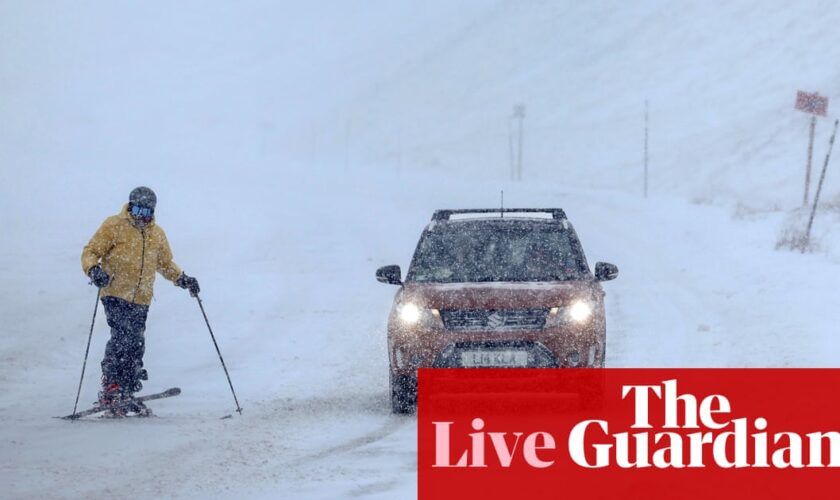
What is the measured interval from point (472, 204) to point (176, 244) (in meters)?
21.5

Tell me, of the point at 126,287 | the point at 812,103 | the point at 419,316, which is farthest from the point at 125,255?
the point at 812,103

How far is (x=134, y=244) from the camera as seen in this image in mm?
10539

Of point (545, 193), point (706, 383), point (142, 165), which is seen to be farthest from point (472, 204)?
point (706, 383)

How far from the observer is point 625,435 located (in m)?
8.56

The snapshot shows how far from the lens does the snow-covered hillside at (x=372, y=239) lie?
905cm

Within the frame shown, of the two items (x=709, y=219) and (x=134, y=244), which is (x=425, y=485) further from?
(x=709, y=219)

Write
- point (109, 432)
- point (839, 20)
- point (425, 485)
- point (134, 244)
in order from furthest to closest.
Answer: point (839, 20) → point (134, 244) → point (109, 432) → point (425, 485)

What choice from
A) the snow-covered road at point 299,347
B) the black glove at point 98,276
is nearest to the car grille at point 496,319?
the snow-covered road at point 299,347

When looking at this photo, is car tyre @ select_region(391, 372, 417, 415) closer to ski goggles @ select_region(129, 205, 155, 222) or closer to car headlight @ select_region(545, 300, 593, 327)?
car headlight @ select_region(545, 300, 593, 327)

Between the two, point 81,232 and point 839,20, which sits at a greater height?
point 839,20

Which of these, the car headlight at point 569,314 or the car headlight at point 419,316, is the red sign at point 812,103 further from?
the car headlight at point 419,316

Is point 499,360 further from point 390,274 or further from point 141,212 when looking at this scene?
point 141,212

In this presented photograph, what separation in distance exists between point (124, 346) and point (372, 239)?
2151cm

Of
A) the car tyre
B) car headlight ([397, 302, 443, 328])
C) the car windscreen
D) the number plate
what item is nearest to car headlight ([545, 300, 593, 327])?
the number plate
